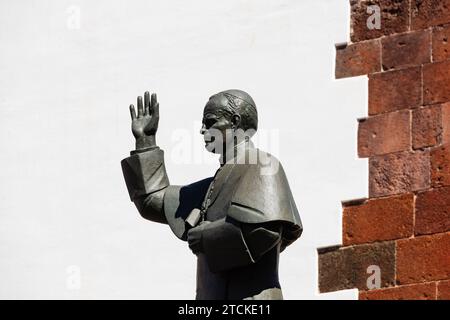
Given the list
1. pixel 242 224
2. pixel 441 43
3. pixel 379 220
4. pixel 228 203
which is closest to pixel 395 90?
pixel 441 43

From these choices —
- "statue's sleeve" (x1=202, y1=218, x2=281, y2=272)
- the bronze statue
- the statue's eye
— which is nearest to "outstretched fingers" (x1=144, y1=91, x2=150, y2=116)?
the bronze statue

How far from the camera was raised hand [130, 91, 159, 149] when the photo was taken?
10250 millimetres

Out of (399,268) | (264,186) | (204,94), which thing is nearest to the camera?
(264,186)

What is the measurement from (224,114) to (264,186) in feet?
1.04

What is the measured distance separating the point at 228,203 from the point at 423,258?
1861 millimetres

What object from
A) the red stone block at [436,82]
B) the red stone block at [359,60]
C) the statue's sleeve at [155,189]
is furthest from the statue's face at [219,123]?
the red stone block at [359,60]

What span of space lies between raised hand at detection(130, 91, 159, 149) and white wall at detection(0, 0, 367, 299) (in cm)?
173

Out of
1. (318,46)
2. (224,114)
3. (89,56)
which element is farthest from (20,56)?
(224,114)

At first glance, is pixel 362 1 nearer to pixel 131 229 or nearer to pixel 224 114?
pixel 131 229

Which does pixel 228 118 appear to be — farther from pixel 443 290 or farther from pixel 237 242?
pixel 443 290

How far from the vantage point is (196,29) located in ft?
41.3

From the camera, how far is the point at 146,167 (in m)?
10.3

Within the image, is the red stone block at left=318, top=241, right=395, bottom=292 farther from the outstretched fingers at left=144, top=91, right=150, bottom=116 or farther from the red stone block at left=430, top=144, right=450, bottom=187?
the outstretched fingers at left=144, top=91, right=150, bottom=116

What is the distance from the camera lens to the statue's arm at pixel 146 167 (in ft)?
33.7
